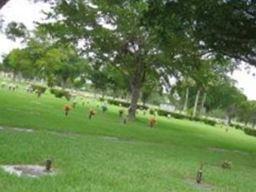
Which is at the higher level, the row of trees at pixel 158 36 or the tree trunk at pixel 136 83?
the row of trees at pixel 158 36

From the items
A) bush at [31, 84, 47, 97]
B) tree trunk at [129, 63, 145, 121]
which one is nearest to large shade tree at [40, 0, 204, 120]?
tree trunk at [129, 63, 145, 121]

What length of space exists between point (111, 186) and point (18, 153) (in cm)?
444

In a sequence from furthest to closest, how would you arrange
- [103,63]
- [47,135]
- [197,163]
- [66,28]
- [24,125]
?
[103,63] → [66,28] → [24,125] → [47,135] → [197,163]

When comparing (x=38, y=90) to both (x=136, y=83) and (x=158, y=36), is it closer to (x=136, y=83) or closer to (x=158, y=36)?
(x=136, y=83)

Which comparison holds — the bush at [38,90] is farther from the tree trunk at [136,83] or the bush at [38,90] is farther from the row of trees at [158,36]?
the tree trunk at [136,83]

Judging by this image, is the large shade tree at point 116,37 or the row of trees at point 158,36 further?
the large shade tree at point 116,37

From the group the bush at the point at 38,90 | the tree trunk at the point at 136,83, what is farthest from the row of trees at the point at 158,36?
the bush at the point at 38,90

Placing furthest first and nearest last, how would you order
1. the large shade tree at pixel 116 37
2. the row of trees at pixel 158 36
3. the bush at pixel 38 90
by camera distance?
1. the bush at pixel 38 90
2. the large shade tree at pixel 116 37
3. the row of trees at pixel 158 36

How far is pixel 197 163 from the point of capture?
79.2 ft

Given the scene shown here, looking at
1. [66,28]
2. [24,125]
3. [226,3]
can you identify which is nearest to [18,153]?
[24,125]

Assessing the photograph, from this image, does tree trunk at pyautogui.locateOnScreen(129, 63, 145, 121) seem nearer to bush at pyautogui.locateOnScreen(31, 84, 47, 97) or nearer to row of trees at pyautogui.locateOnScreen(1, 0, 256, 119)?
row of trees at pyautogui.locateOnScreen(1, 0, 256, 119)

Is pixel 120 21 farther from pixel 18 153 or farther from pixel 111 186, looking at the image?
pixel 111 186

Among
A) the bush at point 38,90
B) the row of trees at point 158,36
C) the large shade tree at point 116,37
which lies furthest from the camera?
the bush at point 38,90

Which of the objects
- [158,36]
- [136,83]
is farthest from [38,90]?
[158,36]
